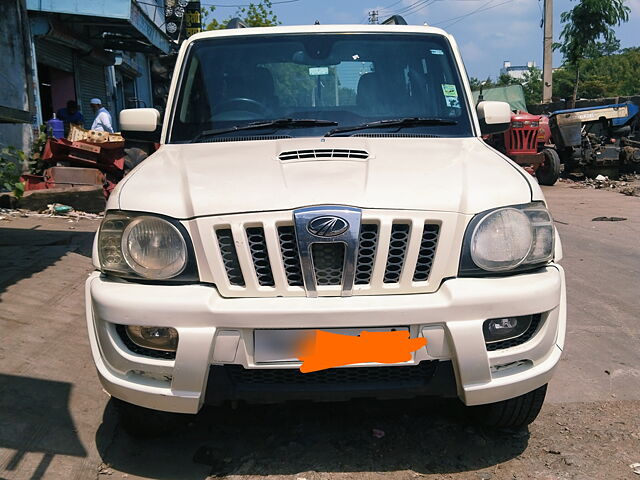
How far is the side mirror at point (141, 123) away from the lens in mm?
3701

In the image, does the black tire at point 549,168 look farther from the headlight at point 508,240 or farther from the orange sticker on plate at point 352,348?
the orange sticker on plate at point 352,348

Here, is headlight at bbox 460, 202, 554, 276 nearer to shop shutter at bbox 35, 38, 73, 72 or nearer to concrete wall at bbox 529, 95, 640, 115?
shop shutter at bbox 35, 38, 73, 72

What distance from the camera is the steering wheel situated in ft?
11.7

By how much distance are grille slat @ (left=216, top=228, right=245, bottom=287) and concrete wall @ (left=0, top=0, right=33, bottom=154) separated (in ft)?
28.6

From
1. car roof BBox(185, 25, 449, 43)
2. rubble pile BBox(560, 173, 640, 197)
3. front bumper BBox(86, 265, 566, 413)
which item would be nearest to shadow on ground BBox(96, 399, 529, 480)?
front bumper BBox(86, 265, 566, 413)

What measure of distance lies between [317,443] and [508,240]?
1.27 m

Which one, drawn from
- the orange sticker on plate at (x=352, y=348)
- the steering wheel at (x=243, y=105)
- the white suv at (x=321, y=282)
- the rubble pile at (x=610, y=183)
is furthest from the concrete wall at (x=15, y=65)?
the rubble pile at (x=610, y=183)

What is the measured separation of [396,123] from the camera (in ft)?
11.3

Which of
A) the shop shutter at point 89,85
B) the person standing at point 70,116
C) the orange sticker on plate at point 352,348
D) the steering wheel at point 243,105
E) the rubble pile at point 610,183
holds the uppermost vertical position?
the shop shutter at point 89,85

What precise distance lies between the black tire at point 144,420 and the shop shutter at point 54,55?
416 inches

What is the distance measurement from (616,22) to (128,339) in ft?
73.0

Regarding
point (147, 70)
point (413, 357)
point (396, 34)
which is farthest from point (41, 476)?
point (147, 70)

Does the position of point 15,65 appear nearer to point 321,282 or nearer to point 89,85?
point 89,85

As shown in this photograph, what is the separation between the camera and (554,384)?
3.58 metres
